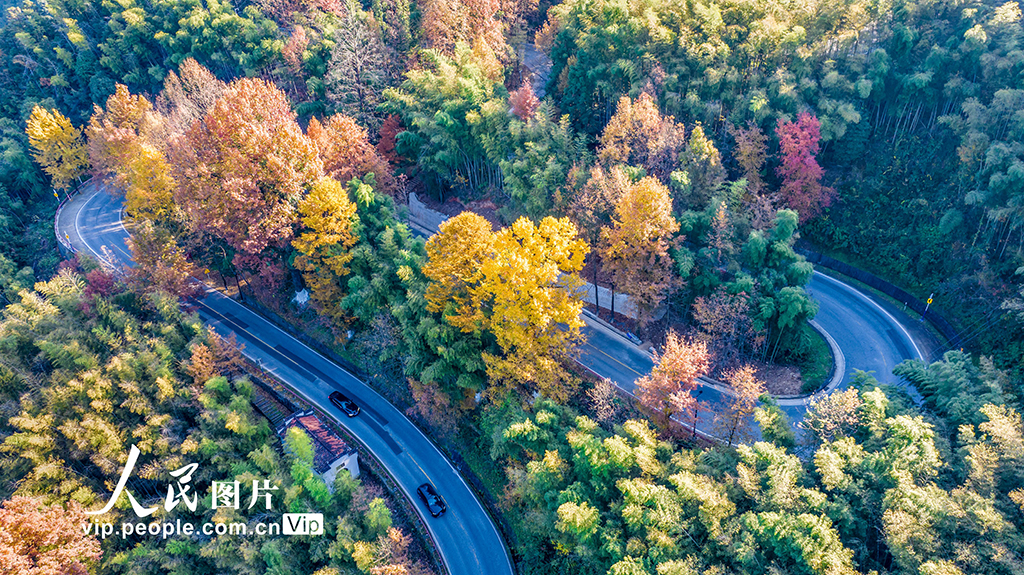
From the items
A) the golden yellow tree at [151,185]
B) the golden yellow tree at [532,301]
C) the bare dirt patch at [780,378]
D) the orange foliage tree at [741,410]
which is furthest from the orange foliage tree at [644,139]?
the golden yellow tree at [151,185]

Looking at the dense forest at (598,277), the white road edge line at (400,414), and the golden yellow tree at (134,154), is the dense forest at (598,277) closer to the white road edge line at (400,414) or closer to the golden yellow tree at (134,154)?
the golden yellow tree at (134,154)

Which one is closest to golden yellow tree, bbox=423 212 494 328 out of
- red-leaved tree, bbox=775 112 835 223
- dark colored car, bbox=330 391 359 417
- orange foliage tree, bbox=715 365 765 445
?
dark colored car, bbox=330 391 359 417

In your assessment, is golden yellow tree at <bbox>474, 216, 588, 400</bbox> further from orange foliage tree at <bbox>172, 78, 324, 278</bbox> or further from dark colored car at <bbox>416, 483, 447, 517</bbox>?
orange foliage tree at <bbox>172, 78, 324, 278</bbox>

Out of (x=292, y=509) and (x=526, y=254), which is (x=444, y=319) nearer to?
(x=526, y=254)

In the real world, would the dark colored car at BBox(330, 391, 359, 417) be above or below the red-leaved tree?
below

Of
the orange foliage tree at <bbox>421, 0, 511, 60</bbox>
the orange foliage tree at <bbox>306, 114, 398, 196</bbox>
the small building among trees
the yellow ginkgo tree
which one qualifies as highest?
the orange foliage tree at <bbox>421, 0, 511, 60</bbox>

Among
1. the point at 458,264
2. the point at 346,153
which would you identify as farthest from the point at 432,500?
the point at 346,153
